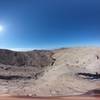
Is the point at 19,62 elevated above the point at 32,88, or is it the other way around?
the point at 19,62

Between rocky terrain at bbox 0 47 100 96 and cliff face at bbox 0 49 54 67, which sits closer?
rocky terrain at bbox 0 47 100 96

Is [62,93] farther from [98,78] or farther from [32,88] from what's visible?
[98,78]

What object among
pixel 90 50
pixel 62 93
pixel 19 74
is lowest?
pixel 62 93

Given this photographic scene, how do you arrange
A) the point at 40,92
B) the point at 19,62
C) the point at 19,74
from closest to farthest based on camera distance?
the point at 40,92, the point at 19,74, the point at 19,62

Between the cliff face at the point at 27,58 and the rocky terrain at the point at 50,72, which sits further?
the cliff face at the point at 27,58

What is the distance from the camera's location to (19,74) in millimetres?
28969

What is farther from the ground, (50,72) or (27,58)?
(27,58)

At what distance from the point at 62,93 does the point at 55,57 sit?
8380 millimetres

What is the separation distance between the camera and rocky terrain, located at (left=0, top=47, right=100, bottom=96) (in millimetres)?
25733

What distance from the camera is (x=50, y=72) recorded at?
29812 mm

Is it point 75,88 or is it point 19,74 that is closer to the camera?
point 75,88

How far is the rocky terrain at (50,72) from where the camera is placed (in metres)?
25.7

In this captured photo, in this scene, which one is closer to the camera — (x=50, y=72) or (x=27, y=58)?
(x=50, y=72)

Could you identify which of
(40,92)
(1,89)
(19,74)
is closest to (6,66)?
(19,74)
